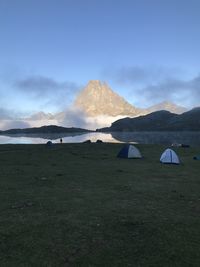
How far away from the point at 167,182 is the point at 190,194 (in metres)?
4.88

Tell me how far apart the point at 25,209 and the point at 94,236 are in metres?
5.17

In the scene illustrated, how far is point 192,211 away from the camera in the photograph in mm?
16578

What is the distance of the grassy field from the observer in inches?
429

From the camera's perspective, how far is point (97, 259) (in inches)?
420

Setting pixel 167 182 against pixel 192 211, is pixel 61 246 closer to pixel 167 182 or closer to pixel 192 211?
pixel 192 211

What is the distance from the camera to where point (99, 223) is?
14.3m

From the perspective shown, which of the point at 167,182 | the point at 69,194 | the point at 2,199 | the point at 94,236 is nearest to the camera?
the point at 94,236

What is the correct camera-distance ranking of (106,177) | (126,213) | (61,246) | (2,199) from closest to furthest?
(61,246) → (126,213) → (2,199) → (106,177)

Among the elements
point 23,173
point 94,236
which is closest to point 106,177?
point 23,173

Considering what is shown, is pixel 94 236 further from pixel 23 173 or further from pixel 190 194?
pixel 23 173

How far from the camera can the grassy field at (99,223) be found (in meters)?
10.9

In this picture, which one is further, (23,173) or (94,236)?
(23,173)

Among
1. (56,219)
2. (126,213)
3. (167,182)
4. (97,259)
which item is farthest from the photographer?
(167,182)

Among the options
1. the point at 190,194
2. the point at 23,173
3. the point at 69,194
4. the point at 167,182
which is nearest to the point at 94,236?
the point at 69,194
